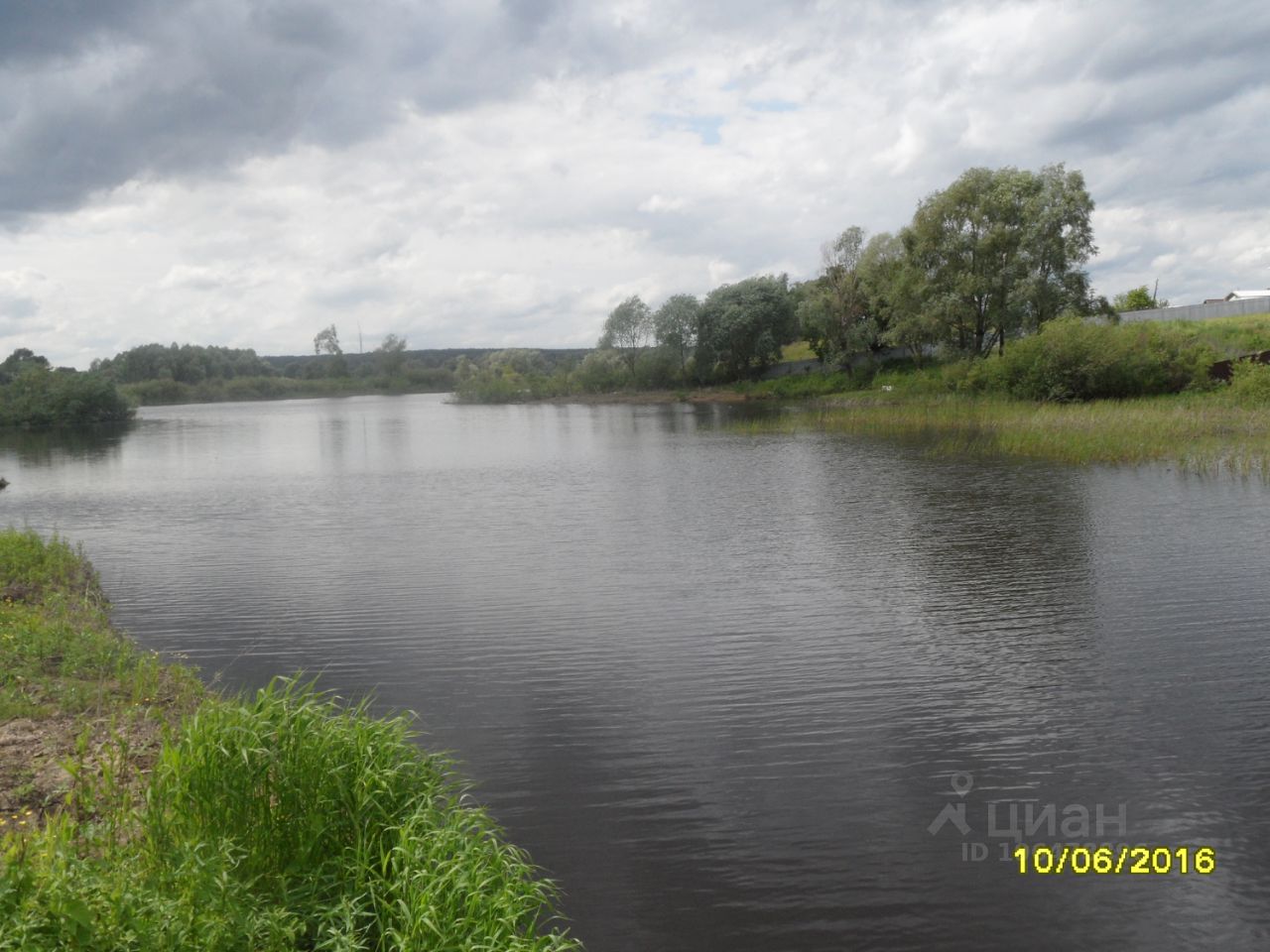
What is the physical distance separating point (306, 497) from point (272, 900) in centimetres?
2113

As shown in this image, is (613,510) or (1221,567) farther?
(613,510)

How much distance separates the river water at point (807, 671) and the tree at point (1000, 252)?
26056 millimetres

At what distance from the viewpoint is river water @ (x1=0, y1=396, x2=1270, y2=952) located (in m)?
6.03

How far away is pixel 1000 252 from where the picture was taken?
47.8m

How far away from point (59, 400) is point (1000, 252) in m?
68.2

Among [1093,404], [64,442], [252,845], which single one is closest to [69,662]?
[252,845]

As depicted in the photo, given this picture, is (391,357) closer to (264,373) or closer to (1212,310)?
(264,373)

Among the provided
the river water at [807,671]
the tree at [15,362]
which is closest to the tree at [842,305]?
the river water at [807,671]

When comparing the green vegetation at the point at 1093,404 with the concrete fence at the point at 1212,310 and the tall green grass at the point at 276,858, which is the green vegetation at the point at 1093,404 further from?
the tall green grass at the point at 276,858

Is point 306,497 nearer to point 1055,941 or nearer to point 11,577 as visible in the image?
point 11,577

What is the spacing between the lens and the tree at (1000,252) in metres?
A: 46.0

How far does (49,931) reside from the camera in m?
4.08

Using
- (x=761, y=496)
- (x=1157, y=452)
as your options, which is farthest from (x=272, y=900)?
(x=1157, y=452)
